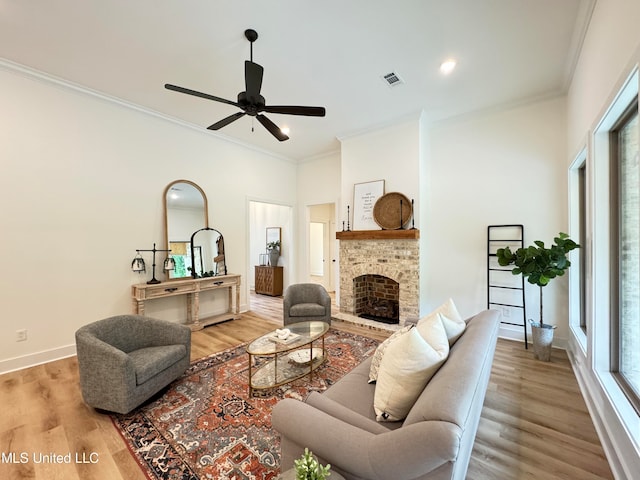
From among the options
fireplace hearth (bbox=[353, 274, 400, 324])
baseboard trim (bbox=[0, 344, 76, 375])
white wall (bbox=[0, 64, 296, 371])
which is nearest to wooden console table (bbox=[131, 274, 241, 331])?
white wall (bbox=[0, 64, 296, 371])

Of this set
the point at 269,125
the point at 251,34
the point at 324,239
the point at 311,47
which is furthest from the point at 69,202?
the point at 324,239

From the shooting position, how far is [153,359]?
7.57 feet

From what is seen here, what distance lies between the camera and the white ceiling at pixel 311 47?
223cm

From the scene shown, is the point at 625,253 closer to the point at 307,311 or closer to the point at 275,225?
the point at 307,311

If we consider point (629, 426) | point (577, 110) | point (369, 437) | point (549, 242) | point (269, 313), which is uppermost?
point (577, 110)

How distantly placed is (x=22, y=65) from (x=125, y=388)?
12.0 feet

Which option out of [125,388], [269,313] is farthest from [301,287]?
[125,388]

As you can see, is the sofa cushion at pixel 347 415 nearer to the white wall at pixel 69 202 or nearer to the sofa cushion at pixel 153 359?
the sofa cushion at pixel 153 359

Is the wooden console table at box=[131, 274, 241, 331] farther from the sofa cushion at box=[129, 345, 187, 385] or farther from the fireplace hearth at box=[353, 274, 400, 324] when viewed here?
the fireplace hearth at box=[353, 274, 400, 324]

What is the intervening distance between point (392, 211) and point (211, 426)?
365cm

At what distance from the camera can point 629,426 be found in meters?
1.50

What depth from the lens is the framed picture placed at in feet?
15.0

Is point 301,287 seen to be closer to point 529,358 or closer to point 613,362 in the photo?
point 529,358

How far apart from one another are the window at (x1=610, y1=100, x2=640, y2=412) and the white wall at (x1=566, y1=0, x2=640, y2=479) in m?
0.07
